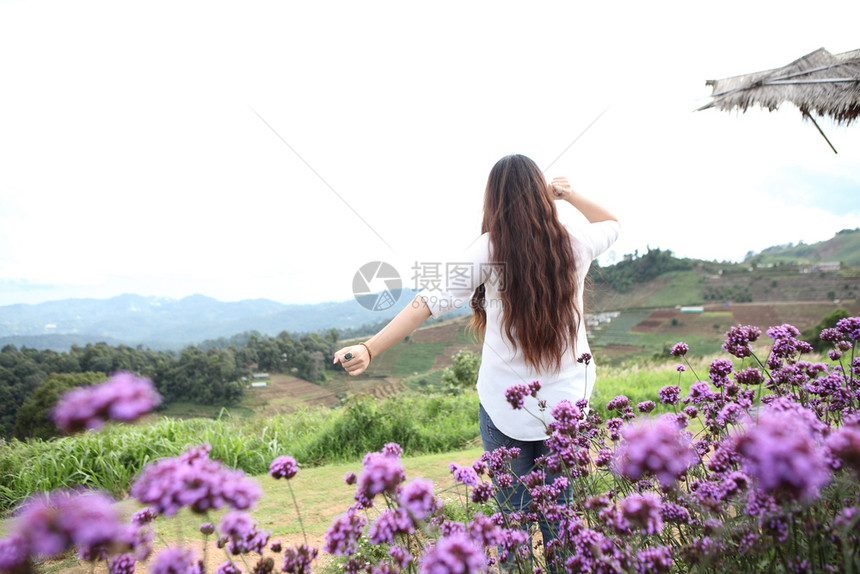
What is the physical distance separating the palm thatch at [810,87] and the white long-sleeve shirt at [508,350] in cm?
365

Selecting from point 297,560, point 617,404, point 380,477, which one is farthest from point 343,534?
point 617,404

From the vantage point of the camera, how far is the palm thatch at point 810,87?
3.86m

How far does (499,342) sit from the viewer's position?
2.21 m

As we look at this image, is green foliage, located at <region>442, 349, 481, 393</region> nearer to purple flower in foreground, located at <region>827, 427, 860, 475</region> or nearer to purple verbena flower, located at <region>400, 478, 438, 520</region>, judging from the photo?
purple verbena flower, located at <region>400, 478, 438, 520</region>

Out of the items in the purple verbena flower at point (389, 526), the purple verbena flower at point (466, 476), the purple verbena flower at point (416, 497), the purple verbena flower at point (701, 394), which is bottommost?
the purple verbena flower at point (466, 476)

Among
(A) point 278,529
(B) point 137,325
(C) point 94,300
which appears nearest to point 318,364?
(A) point 278,529

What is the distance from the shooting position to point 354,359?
6.27 ft

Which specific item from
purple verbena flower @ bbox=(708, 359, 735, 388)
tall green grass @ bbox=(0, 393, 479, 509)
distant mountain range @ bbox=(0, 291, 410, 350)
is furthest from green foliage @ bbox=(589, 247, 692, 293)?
purple verbena flower @ bbox=(708, 359, 735, 388)

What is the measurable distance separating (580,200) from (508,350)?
1.07m

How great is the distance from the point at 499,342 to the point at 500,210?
73 cm

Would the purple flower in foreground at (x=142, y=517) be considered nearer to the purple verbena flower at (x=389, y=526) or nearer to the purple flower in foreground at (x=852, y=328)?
the purple verbena flower at (x=389, y=526)

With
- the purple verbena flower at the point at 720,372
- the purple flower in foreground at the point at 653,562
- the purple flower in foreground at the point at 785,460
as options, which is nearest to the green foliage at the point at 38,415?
the purple flower in foreground at the point at 653,562

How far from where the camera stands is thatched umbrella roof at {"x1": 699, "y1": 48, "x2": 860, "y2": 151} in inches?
152

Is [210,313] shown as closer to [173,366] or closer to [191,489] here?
[173,366]
